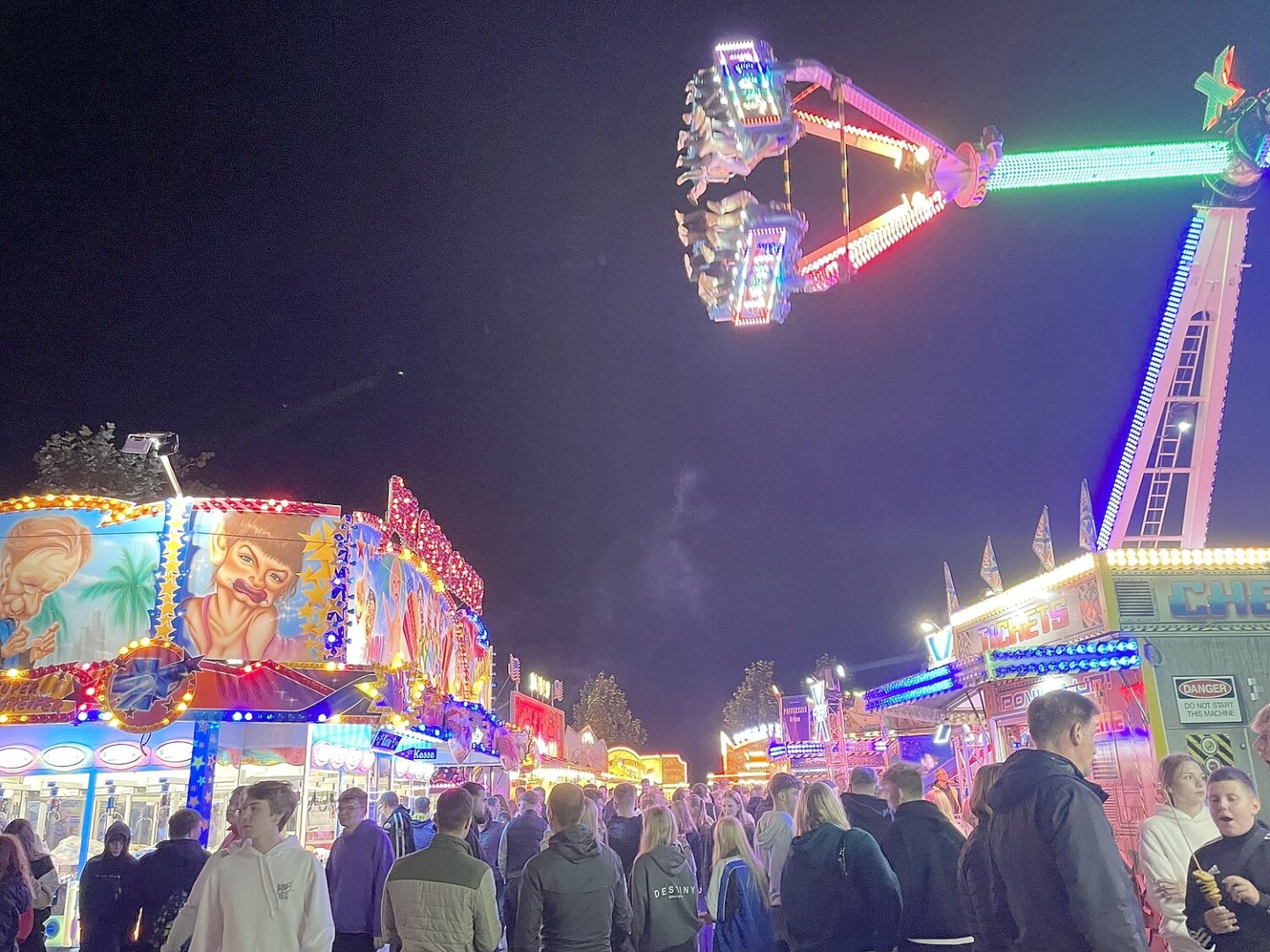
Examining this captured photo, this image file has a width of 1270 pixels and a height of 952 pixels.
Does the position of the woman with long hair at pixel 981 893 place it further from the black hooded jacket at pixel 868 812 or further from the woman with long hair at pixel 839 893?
the black hooded jacket at pixel 868 812

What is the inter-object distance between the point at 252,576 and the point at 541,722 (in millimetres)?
27643

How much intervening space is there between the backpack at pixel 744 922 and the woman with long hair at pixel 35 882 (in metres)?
5.17

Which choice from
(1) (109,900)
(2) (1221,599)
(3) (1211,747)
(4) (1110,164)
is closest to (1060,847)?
(1) (109,900)

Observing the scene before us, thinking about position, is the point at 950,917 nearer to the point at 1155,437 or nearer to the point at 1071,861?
the point at 1071,861

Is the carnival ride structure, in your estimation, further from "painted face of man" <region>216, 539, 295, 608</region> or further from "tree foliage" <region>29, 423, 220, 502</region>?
"tree foliage" <region>29, 423, 220, 502</region>

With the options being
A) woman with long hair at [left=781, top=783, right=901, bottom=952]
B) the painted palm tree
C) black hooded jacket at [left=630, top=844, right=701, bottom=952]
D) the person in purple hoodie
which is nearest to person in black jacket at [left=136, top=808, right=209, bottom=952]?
the person in purple hoodie

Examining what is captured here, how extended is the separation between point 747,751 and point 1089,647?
63.7m

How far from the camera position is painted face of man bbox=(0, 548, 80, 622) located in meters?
17.0

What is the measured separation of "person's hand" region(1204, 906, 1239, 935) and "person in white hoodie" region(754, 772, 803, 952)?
385 centimetres

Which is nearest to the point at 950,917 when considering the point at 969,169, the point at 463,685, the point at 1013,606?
the point at 969,169

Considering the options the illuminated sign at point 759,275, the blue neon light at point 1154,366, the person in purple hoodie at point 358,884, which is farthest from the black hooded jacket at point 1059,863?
the blue neon light at point 1154,366

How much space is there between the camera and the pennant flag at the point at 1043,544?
751 inches

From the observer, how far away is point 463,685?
1149 inches

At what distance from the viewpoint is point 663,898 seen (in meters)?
6.52
